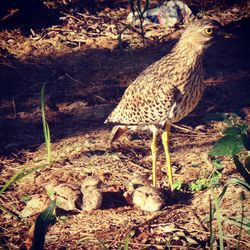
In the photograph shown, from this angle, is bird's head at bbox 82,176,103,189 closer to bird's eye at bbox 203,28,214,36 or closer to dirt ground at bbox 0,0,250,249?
dirt ground at bbox 0,0,250,249

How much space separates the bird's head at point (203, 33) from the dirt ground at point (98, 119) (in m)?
1.02

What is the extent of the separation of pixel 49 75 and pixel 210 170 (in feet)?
9.15

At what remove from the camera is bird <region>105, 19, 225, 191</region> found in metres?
3.55

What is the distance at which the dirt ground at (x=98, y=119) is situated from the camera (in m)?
2.93

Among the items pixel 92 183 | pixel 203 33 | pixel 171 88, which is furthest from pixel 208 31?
pixel 92 183

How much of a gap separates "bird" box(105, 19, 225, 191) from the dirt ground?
0.36m

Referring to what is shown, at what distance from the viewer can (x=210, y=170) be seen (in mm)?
3590

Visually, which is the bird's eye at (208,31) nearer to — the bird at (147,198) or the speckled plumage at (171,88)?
the speckled plumage at (171,88)

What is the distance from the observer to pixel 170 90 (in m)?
3.51

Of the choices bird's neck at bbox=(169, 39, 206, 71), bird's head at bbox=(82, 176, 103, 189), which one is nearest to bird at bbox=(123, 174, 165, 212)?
bird's head at bbox=(82, 176, 103, 189)

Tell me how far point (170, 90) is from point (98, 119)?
1.30 m

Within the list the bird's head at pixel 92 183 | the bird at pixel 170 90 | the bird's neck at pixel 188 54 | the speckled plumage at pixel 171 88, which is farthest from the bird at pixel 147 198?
the bird's neck at pixel 188 54

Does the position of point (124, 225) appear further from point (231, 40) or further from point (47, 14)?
point (47, 14)

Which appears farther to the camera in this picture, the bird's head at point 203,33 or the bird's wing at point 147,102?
the bird's head at point 203,33
